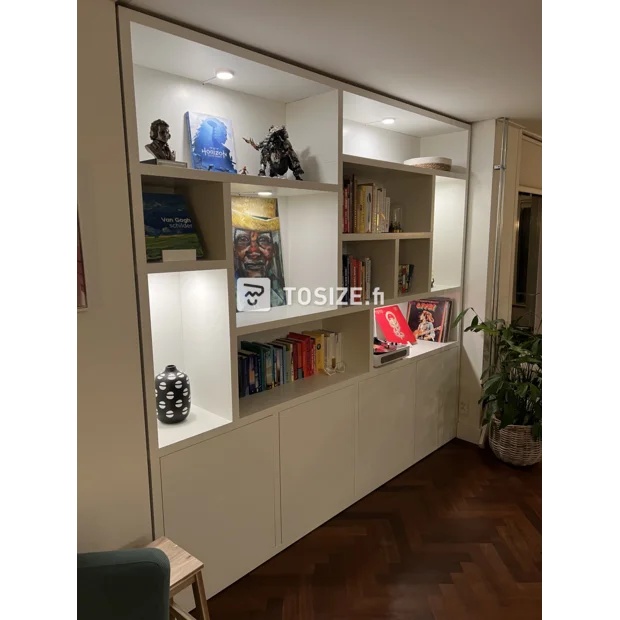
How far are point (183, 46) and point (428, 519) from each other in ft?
8.25

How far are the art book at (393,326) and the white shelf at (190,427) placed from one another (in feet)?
4.71

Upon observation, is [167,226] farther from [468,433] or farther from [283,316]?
[468,433]

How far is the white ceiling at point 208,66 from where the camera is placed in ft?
5.11

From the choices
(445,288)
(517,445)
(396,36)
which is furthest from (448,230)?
(396,36)

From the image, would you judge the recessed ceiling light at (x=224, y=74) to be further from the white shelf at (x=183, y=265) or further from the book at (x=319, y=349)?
the book at (x=319, y=349)

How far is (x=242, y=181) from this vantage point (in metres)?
1.75

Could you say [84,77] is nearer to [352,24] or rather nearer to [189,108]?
[189,108]

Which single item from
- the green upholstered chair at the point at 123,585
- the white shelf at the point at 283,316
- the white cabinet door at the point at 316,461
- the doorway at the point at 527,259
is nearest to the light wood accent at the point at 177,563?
the green upholstered chair at the point at 123,585

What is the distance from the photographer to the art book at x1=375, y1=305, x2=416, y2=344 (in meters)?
2.99

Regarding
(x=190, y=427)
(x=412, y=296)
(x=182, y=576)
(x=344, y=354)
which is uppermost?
(x=412, y=296)

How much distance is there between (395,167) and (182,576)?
2160 mm

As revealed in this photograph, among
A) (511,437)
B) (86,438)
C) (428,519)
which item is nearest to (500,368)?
(511,437)
